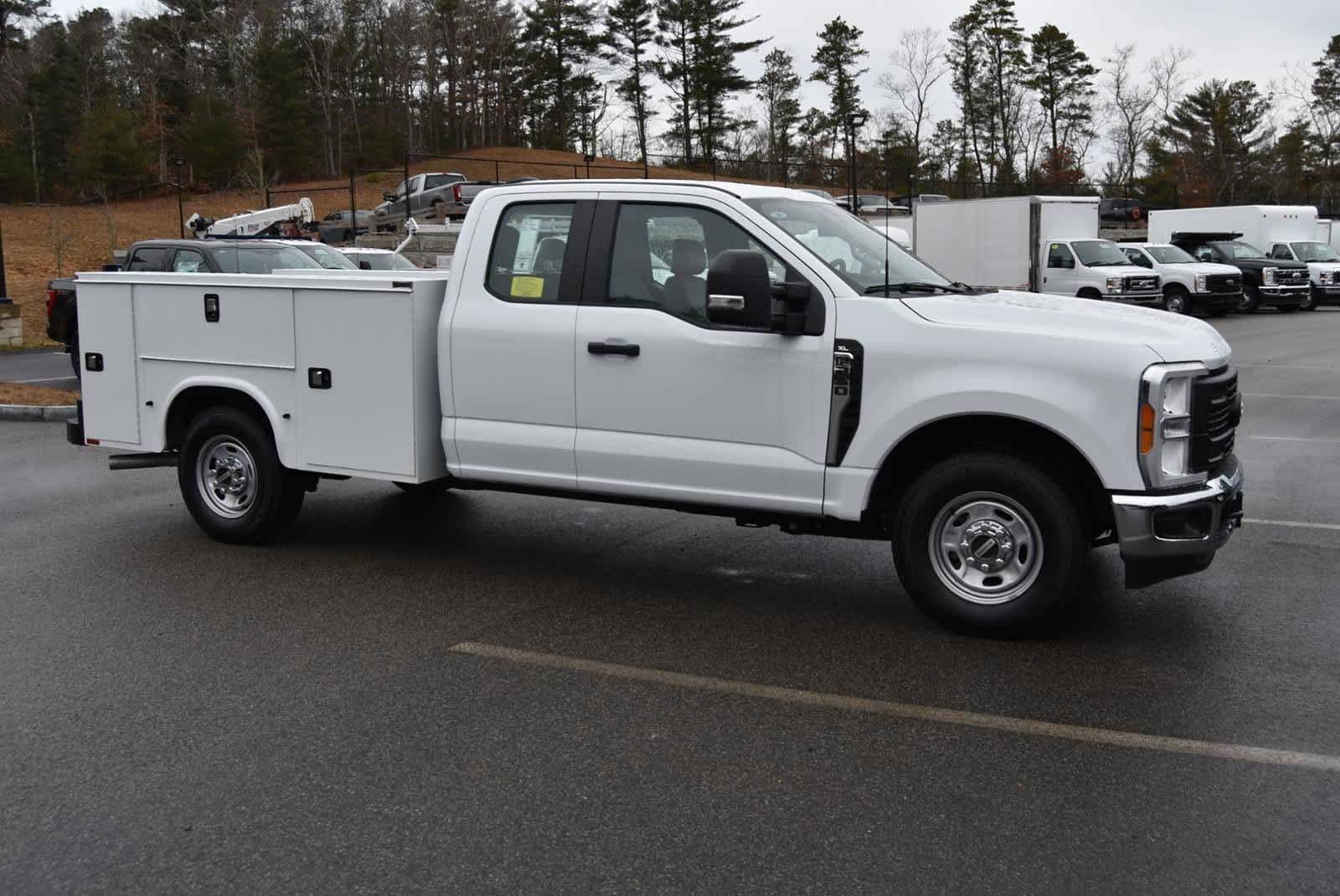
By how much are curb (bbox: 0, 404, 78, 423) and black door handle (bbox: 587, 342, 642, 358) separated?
9.56 m

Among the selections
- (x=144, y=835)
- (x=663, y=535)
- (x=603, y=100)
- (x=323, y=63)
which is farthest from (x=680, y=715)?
(x=323, y=63)

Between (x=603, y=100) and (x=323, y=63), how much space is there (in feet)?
62.4

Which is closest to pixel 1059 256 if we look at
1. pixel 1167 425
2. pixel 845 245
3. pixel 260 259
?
pixel 260 259

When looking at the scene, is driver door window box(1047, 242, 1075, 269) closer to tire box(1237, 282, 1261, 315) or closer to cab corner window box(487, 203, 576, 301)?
tire box(1237, 282, 1261, 315)

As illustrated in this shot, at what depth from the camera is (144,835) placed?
3.89 m

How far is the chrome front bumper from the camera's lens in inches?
209

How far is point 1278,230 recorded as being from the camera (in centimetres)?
3750

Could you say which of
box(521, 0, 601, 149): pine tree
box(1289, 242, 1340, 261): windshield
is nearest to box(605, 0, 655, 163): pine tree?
box(521, 0, 601, 149): pine tree

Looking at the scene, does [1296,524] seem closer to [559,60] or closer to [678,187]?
[678,187]

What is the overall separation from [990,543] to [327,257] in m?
12.4

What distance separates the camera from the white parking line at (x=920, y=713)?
4.46 m

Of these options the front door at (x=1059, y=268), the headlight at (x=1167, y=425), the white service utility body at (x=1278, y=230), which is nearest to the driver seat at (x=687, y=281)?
the headlight at (x=1167, y=425)

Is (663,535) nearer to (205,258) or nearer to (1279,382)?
(205,258)

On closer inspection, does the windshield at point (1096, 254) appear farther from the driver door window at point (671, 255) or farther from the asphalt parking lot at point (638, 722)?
the driver door window at point (671, 255)
